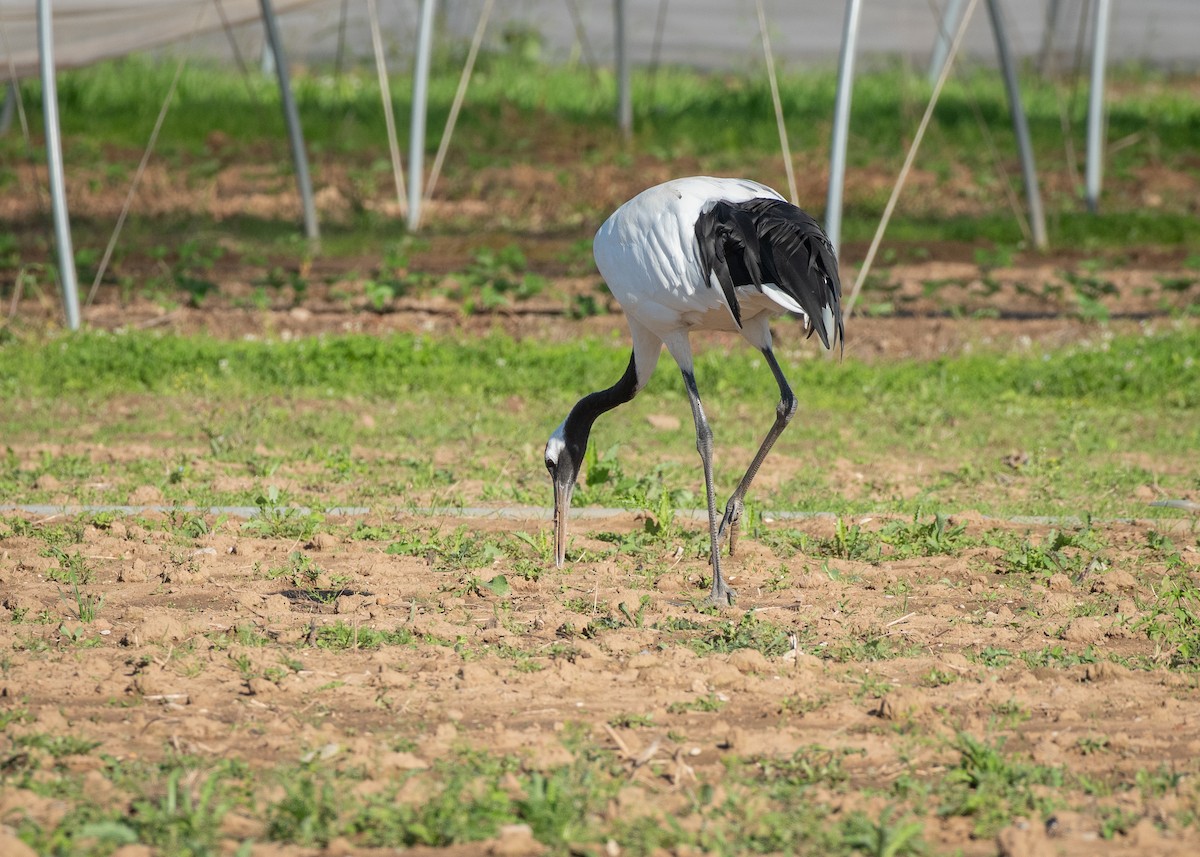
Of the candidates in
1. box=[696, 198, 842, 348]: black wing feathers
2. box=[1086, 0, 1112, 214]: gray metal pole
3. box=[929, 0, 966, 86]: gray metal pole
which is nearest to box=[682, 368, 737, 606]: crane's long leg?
box=[696, 198, 842, 348]: black wing feathers

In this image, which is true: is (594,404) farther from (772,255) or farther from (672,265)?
(772,255)

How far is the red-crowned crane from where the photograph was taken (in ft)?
18.0

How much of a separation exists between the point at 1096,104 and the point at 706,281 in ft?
30.3

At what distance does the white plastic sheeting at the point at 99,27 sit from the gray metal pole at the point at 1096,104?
6.86 metres

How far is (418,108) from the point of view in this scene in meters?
13.5

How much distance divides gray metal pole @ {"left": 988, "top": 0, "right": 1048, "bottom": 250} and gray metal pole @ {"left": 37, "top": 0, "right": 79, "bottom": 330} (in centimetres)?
693

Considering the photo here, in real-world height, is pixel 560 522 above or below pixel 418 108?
below

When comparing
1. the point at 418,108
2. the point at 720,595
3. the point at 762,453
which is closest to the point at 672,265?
the point at 762,453

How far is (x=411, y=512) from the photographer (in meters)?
6.79

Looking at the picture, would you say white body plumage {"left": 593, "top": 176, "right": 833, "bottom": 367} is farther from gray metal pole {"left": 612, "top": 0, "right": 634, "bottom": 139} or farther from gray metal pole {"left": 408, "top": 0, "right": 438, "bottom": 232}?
gray metal pole {"left": 612, "top": 0, "right": 634, "bottom": 139}

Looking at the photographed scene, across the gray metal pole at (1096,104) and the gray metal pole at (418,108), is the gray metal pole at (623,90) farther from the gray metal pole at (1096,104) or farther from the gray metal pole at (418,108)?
the gray metal pole at (1096,104)

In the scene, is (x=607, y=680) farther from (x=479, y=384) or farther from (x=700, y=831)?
(x=479, y=384)

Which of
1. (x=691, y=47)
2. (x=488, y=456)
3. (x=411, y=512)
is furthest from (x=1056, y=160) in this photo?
(x=411, y=512)

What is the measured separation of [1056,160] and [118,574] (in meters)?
14.1
